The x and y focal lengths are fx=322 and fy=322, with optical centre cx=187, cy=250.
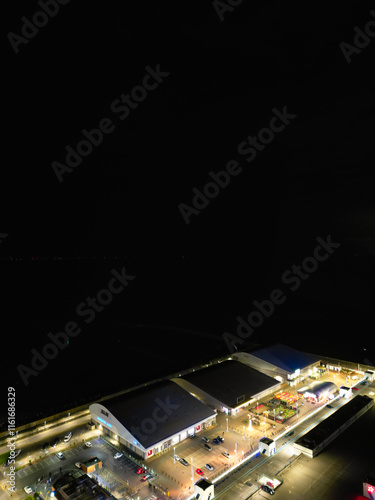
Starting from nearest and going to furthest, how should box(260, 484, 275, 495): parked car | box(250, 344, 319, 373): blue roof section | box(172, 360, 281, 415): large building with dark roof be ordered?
box(260, 484, 275, 495): parked car, box(172, 360, 281, 415): large building with dark roof, box(250, 344, 319, 373): blue roof section

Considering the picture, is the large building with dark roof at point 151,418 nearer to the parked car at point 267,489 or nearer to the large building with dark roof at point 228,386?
the large building with dark roof at point 228,386

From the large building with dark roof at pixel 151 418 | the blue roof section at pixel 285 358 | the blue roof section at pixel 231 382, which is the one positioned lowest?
the blue roof section at pixel 285 358

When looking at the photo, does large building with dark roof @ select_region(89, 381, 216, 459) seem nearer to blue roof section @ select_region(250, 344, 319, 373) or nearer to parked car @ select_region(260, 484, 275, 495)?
parked car @ select_region(260, 484, 275, 495)

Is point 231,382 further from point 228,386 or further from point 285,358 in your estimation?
point 285,358

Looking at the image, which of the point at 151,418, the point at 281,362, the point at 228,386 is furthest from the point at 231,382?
the point at 151,418

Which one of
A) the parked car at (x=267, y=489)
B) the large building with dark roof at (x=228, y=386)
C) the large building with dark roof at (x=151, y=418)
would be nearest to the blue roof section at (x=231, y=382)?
the large building with dark roof at (x=228, y=386)

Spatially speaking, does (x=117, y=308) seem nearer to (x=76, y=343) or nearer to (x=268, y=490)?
(x=76, y=343)

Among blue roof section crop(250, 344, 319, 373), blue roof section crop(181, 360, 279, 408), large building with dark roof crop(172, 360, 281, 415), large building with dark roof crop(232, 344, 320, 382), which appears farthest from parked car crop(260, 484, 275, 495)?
blue roof section crop(250, 344, 319, 373)
